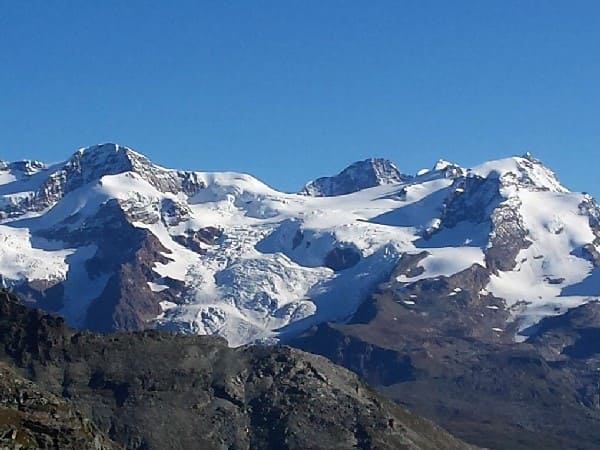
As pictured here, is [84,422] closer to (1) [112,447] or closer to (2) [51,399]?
(2) [51,399]

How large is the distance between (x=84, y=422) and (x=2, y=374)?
52.1 ft

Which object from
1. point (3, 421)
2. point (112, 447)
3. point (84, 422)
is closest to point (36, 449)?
point (3, 421)

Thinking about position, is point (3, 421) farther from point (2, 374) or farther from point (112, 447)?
point (112, 447)

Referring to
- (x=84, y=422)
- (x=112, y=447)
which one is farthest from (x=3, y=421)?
(x=112, y=447)

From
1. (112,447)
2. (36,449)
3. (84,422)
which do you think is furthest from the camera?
(112,447)

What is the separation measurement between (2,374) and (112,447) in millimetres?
20333

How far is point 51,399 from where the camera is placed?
180m

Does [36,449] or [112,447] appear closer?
[36,449]

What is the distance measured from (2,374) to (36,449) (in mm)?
31393

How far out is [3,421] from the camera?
159875 mm

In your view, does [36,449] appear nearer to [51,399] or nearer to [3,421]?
[3,421]

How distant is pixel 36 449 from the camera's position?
6161 inches

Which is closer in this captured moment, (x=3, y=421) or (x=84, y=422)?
(x=3, y=421)

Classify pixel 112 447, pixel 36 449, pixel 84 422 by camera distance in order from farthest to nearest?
pixel 112 447
pixel 84 422
pixel 36 449
